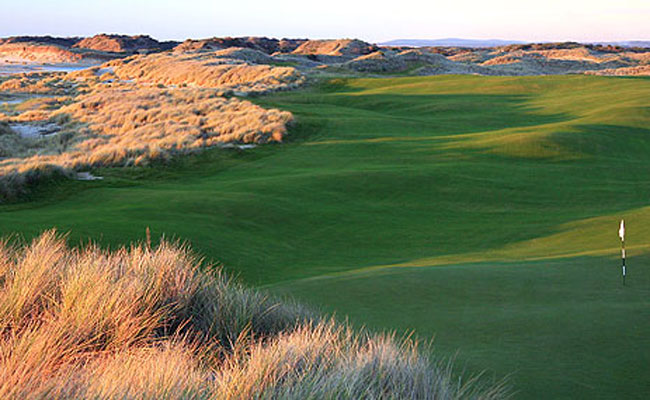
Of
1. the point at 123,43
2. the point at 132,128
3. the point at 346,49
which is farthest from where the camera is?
the point at 123,43

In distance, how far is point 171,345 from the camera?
4.68 metres

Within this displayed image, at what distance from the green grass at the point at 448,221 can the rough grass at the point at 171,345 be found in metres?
1.05

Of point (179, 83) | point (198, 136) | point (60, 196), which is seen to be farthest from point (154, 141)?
point (179, 83)

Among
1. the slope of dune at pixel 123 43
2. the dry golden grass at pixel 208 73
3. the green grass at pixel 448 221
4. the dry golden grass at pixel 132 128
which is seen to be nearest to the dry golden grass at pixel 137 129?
the dry golden grass at pixel 132 128

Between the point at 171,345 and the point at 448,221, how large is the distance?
11.8 metres

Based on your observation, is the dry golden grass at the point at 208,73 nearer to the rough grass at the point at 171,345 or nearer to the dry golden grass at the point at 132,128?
the dry golden grass at the point at 132,128

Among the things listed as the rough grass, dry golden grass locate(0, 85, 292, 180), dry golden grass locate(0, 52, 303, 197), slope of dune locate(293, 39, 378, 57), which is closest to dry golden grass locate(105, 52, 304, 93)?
dry golden grass locate(0, 52, 303, 197)

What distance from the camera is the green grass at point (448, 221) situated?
17.7ft

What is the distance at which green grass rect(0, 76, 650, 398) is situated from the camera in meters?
5.40

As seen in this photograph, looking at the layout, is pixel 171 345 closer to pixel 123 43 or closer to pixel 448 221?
pixel 448 221

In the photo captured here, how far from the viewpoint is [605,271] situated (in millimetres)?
7770

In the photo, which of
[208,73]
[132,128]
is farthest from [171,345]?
[208,73]

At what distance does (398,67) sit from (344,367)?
72.3 metres

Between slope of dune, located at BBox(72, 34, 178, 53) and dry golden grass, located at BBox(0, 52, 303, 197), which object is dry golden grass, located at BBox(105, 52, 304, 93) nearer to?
dry golden grass, located at BBox(0, 52, 303, 197)
